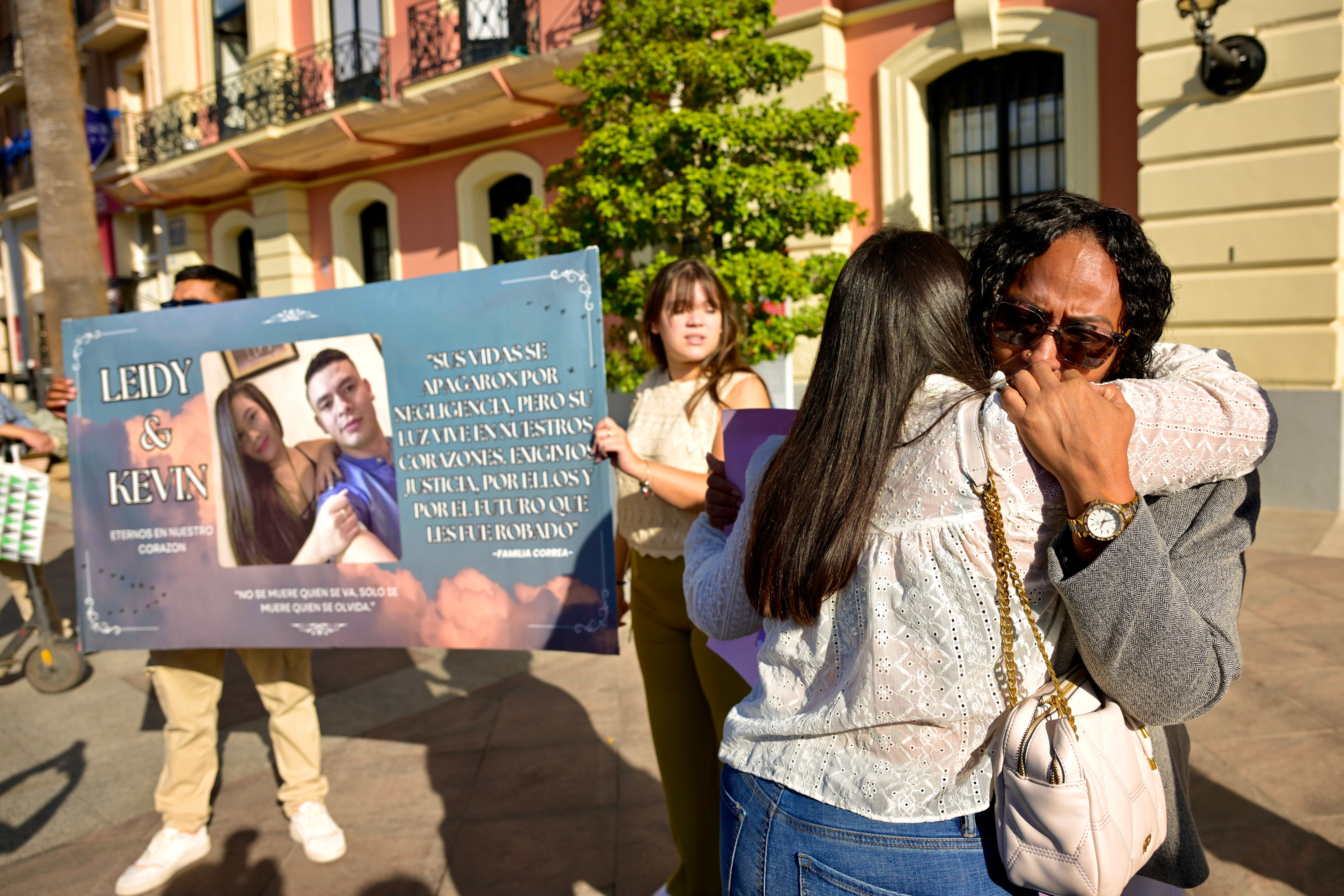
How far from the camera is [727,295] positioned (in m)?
2.93

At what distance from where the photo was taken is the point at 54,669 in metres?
5.27

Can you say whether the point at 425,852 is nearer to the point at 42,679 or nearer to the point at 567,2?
the point at 42,679

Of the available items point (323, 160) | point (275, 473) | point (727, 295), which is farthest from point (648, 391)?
point (323, 160)

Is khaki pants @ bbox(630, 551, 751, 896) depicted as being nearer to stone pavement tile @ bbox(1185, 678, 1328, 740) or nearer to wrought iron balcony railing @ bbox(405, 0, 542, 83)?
stone pavement tile @ bbox(1185, 678, 1328, 740)

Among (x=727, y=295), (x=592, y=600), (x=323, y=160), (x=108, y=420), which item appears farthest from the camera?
(x=323, y=160)

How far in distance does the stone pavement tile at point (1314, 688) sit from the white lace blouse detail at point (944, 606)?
11.7 ft

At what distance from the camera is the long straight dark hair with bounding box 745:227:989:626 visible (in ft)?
4.22

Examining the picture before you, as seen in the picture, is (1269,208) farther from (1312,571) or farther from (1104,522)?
(1104,522)

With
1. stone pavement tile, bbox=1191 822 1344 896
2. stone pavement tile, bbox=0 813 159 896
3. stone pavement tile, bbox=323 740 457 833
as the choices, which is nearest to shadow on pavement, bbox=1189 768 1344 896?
stone pavement tile, bbox=1191 822 1344 896

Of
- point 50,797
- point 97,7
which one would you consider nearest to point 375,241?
point 97,7

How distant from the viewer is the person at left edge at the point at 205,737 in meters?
3.31

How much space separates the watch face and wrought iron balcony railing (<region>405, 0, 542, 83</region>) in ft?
41.0

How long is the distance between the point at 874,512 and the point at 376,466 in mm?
2093

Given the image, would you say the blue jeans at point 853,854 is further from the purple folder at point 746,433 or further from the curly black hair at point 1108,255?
the curly black hair at point 1108,255
